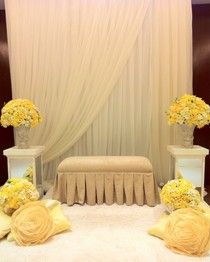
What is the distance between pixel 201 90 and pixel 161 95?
2.57 ft

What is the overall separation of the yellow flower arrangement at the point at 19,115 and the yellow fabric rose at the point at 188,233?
1.74 metres

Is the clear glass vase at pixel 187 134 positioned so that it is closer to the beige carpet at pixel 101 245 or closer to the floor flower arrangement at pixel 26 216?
the beige carpet at pixel 101 245

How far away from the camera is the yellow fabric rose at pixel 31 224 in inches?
74.1

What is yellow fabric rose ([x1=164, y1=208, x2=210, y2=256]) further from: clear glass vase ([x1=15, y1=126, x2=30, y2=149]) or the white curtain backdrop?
clear glass vase ([x1=15, y1=126, x2=30, y2=149])

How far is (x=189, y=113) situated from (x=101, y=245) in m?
1.60

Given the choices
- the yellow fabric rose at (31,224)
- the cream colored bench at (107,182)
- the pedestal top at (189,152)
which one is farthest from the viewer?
the pedestal top at (189,152)

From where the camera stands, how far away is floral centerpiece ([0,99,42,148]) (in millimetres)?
2852

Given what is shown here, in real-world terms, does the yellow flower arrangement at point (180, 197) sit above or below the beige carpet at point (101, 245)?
above

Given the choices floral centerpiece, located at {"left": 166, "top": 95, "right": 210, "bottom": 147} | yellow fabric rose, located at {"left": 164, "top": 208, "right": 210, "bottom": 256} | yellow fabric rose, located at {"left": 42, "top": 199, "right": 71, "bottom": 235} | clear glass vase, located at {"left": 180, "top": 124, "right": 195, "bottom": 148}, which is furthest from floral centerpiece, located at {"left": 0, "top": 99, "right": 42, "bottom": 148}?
yellow fabric rose, located at {"left": 164, "top": 208, "right": 210, "bottom": 256}

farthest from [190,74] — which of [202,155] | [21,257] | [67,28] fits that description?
[21,257]

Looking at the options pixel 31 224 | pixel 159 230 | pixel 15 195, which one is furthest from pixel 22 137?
pixel 159 230

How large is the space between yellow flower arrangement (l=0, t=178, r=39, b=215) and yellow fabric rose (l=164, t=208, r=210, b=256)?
42.0 inches

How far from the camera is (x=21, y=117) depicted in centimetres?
284

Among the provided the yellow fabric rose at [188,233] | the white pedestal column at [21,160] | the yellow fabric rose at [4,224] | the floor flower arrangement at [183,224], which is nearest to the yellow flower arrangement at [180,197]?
the floor flower arrangement at [183,224]
